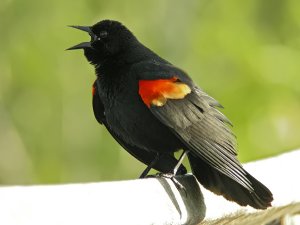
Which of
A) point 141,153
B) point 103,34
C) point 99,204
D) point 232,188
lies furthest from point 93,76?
point 99,204

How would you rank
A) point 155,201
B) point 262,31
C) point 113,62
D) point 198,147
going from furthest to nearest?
point 262,31, point 113,62, point 198,147, point 155,201

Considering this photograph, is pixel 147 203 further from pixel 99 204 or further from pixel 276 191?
pixel 276 191

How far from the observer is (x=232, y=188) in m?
3.20

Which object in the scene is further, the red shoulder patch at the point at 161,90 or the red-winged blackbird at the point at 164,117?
the red shoulder patch at the point at 161,90

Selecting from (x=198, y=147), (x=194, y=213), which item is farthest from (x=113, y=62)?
(x=194, y=213)

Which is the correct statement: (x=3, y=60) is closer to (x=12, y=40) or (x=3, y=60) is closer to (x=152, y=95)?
(x=12, y=40)

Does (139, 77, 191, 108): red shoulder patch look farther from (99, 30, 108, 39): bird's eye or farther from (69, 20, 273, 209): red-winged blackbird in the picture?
(99, 30, 108, 39): bird's eye

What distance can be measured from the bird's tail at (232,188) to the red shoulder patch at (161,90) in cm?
28

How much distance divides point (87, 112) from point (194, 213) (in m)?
4.73

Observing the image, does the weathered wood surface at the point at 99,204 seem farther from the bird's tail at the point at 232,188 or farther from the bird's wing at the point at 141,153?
the bird's wing at the point at 141,153

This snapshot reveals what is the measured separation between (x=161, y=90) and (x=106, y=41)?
1.82ft

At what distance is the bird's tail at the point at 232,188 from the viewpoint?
306 cm

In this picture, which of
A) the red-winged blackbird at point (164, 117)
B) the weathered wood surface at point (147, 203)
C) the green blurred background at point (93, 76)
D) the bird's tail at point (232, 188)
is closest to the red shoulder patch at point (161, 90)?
the red-winged blackbird at point (164, 117)

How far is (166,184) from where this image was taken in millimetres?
2703
